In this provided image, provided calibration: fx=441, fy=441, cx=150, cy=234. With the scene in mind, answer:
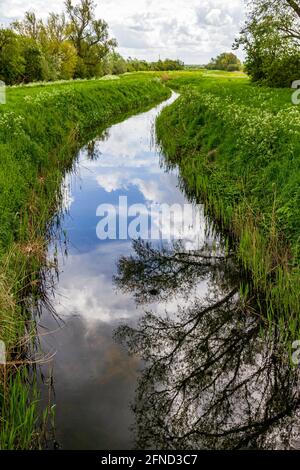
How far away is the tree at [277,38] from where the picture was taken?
2759 centimetres

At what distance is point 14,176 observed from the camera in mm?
12062

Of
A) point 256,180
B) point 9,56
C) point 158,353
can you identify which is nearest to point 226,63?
point 9,56

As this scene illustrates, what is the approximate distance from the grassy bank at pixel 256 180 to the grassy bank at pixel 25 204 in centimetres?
401

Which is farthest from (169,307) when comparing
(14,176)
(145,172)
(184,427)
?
(145,172)

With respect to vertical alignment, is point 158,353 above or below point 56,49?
below

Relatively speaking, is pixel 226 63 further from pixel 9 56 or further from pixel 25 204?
pixel 25 204

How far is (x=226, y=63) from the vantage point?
9738 centimetres

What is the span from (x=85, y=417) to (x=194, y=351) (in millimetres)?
2108

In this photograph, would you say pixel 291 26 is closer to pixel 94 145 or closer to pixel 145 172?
pixel 94 145

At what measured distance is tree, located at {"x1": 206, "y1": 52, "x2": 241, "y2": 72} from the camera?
311 feet

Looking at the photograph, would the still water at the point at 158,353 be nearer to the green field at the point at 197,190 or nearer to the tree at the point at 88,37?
the green field at the point at 197,190

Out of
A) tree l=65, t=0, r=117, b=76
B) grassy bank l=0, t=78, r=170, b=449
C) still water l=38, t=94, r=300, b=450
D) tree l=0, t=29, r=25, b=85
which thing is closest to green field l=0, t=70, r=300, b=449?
grassy bank l=0, t=78, r=170, b=449

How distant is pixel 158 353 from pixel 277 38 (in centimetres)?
2618

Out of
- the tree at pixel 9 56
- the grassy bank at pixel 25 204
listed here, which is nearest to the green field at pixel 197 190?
the grassy bank at pixel 25 204
